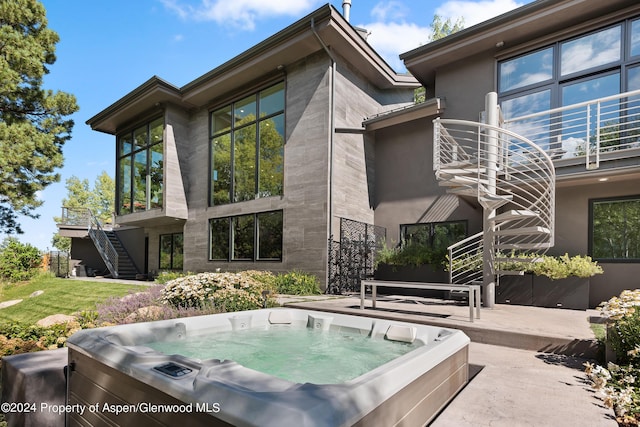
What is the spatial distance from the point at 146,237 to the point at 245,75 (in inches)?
361

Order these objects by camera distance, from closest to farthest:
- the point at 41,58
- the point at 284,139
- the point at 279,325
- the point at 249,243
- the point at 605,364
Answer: the point at 605,364
the point at 279,325
the point at 284,139
the point at 249,243
the point at 41,58

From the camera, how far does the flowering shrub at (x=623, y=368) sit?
237cm

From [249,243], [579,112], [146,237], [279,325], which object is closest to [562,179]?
[579,112]

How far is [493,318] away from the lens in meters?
5.10

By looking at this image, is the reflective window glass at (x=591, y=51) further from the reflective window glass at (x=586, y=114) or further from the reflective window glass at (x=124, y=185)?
the reflective window glass at (x=124, y=185)

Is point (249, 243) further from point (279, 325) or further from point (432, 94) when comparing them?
point (432, 94)

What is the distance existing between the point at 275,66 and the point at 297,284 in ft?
20.2

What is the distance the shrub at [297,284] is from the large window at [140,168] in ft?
20.3

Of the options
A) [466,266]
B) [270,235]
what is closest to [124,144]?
[270,235]

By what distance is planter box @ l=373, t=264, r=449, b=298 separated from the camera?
8.00 m

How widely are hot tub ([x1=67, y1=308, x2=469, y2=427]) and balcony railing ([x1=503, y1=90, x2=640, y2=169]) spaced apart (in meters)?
5.60

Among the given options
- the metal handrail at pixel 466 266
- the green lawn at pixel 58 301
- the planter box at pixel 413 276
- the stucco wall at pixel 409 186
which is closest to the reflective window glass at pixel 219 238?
the green lawn at pixel 58 301

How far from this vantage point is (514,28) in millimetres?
7723

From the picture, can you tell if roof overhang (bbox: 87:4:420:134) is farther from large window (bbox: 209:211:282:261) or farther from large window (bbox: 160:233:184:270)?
large window (bbox: 160:233:184:270)
